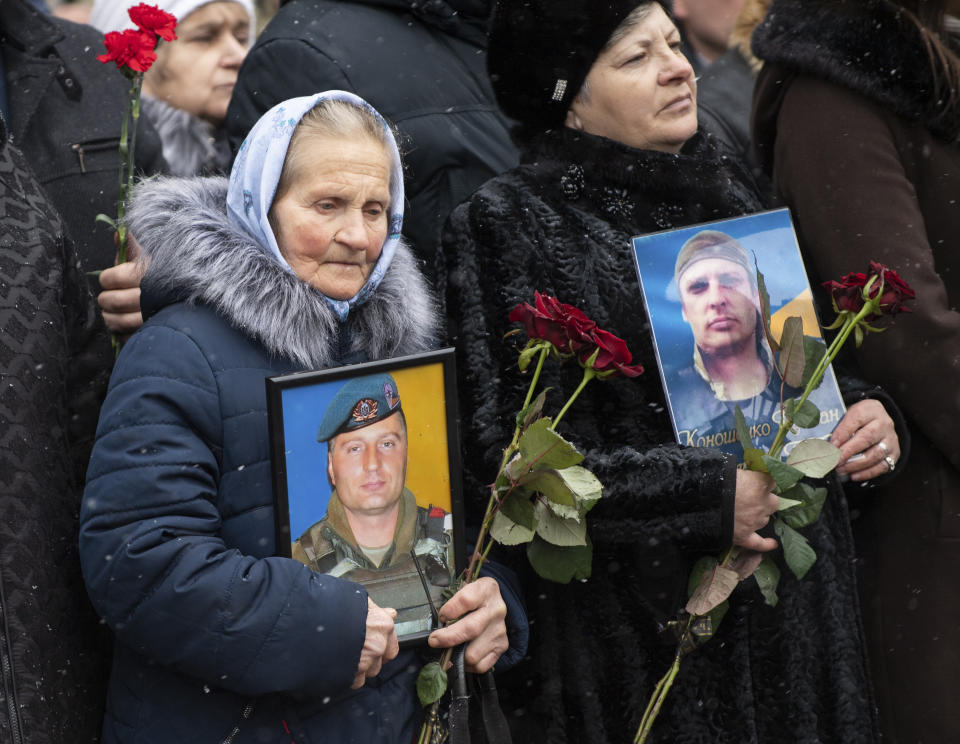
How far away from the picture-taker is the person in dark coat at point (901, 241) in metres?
2.79

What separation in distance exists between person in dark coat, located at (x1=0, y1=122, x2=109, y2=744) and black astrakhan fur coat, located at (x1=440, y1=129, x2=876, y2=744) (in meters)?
0.76

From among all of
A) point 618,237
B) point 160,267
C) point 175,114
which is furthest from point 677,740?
point 175,114

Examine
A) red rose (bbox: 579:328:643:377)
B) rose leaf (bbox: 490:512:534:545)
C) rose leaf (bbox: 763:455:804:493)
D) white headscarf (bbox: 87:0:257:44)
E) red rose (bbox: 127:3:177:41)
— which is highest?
white headscarf (bbox: 87:0:257:44)

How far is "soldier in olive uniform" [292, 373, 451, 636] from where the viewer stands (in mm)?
2182

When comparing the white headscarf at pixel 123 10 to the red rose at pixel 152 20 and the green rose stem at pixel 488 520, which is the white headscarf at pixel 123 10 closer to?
the red rose at pixel 152 20

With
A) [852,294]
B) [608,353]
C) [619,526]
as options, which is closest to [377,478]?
[608,353]

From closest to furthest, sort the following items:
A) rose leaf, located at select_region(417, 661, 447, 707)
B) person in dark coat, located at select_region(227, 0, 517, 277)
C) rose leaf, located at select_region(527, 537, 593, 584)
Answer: rose leaf, located at select_region(417, 661, 447, 707)
rose leaf, located at select_region(527, 537, 593, 584)
person in dark coat, located at select_region(227, 0, 517, 277)

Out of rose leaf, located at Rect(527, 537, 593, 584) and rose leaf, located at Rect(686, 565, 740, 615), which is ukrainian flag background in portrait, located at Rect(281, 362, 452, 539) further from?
rose leaf, located at Rect(686, 565, 740, 615)

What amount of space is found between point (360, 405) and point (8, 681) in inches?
29.8

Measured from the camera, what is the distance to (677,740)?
266 cm

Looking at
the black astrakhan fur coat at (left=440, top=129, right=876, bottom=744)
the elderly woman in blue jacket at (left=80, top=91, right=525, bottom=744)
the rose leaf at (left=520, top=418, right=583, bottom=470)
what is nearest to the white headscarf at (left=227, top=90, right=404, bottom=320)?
the elderly woman in blue jacket at (left=80, top=91, right=525, bottom=744)

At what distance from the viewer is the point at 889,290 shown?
7.88 feet

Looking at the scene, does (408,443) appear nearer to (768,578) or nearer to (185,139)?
(768,578)

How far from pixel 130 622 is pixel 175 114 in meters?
2.35
